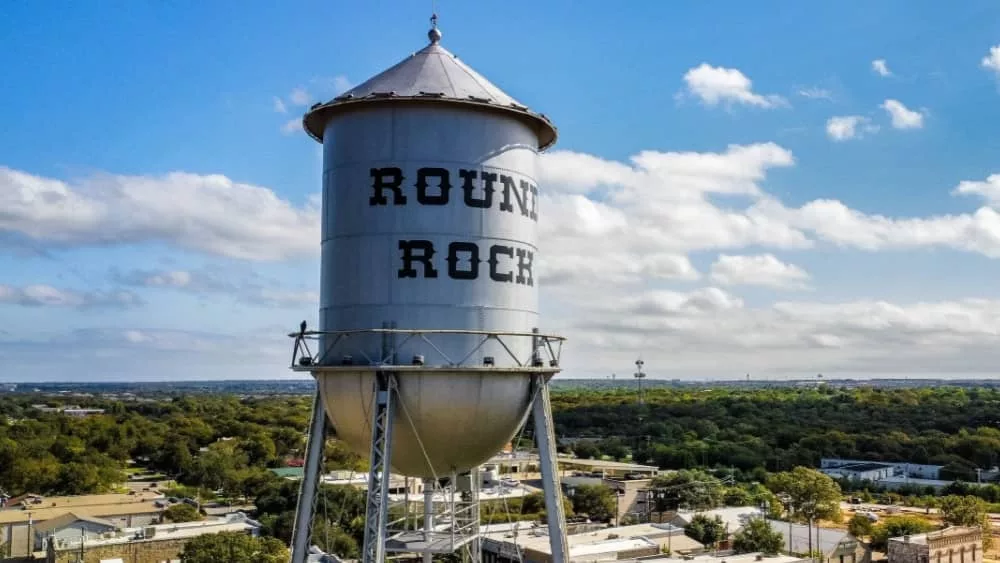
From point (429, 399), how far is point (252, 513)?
1740 inches

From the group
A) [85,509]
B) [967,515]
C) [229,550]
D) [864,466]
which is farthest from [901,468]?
[85,509]

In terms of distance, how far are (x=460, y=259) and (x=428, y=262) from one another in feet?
1.57

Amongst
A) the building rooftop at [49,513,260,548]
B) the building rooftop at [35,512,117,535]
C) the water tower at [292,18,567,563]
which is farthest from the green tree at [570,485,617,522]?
the water tower at [292,18,567,563]

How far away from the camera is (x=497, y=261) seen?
519 inches

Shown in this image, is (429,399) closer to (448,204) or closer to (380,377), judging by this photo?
(380,377)

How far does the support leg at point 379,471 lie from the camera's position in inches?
472

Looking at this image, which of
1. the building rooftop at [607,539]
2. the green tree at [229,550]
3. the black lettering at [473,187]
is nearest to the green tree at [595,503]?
the building rooftop at [607,539]

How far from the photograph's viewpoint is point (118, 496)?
54.7 m

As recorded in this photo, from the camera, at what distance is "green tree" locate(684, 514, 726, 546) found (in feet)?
143

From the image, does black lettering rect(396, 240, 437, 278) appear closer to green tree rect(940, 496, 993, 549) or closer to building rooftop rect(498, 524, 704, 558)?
building rooftop rect(498, 524, 704, 558)

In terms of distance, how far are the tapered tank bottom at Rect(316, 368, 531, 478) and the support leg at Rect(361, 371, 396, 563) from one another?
199 millimetres

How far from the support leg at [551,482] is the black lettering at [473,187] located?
3089 mm

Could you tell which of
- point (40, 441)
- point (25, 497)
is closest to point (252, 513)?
point (25, 497)

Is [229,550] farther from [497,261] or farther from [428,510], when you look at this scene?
[497,261]
